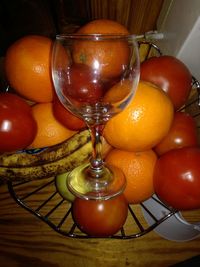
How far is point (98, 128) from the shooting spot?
0.40 m

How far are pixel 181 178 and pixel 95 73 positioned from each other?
0.72 feet

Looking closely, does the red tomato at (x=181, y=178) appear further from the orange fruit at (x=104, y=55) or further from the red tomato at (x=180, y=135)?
the orange fruit at (x=104, y=55)

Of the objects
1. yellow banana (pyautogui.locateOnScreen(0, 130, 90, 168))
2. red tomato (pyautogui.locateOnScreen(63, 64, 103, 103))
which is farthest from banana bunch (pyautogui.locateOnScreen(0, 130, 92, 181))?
red tomato (pyautogui.locateOnScreen(63, 64, 103, 103))

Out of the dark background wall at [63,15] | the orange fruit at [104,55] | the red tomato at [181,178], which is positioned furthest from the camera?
the dark background wall at [63,15]

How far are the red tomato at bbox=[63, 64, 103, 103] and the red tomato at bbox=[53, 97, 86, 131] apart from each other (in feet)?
0.27

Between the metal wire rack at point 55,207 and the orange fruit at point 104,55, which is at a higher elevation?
the orange fruit at point 104,55

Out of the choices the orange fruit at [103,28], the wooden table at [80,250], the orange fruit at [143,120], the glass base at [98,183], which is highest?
the orange fruit at [103,28]

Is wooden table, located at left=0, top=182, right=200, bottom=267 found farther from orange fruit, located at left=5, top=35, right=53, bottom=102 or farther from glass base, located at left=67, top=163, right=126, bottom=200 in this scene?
orange fruit, located at left=5, top=35, right=53, bottom=102

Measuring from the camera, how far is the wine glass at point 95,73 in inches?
12.9

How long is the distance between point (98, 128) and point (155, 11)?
50 cm

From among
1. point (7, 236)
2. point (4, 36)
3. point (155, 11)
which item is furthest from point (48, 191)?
point (4, 36)

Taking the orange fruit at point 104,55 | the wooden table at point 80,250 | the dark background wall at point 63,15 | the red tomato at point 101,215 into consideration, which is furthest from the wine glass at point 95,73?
the dark background wall at point 63,15

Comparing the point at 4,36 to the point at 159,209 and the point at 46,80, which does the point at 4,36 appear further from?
the point at 159,209

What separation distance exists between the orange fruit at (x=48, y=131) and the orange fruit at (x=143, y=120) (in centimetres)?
11
